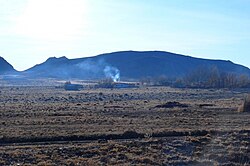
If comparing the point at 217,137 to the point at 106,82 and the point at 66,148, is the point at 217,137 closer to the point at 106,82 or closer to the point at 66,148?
the point at 66,148

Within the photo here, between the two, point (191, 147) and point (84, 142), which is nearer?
point (191, 147)

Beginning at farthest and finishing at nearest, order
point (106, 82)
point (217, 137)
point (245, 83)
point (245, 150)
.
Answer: point (106, 82), point (245, 83), point (217, 137), point (245, 150)

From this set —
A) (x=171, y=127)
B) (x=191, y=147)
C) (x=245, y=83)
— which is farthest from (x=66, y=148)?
(x=245, y=83)

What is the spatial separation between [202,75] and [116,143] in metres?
128

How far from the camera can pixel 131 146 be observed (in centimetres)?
2173

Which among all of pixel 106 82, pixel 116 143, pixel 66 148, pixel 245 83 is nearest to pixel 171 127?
pixel 116 143

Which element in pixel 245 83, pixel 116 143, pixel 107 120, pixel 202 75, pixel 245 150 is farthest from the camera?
pixel 202 75

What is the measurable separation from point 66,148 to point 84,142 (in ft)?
7.92

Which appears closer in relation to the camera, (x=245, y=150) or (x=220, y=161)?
(x=220, y=161)

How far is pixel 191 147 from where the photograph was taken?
852 inches

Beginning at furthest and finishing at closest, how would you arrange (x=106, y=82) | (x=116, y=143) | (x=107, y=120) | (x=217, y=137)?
(x=106, y=82) < (x=107, y=120) < (x=217, y=137) < (x=116, y=143)

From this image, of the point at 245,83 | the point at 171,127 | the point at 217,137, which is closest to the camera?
the point at 217,137

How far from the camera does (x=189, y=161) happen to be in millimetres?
18625

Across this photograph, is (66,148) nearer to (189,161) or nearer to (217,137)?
(189,161)
